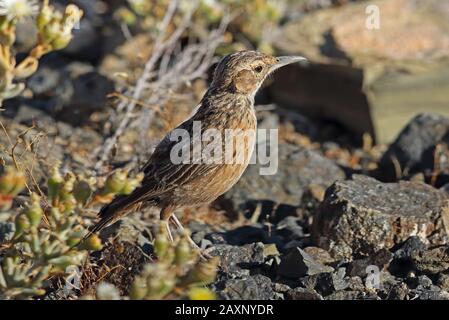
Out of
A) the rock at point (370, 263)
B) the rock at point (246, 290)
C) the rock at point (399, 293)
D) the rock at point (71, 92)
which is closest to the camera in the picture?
the rock at point (246, 290)

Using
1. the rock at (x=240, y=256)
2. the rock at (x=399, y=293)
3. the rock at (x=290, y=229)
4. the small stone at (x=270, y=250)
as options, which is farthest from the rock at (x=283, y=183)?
the rock at (x=399, y=293)

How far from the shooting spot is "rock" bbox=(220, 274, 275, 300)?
522cm

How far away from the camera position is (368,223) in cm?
616

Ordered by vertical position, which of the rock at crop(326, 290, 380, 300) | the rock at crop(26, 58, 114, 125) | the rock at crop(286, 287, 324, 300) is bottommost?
the rock at crop(326, 290, 380, 300)

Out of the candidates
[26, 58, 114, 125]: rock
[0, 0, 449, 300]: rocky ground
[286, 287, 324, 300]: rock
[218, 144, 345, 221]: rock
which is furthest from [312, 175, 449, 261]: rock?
[26, 58, 114, 125]: rock

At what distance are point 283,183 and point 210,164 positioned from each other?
1.99m

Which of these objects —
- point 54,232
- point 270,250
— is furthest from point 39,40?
point 270,250

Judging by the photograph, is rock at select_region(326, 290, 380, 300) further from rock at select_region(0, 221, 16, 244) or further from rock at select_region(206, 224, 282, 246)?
rock at select_region(0, 221, 16, 244)

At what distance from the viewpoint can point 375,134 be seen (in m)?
9.59

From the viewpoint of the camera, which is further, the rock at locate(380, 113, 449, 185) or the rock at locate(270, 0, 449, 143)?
the rock at locate(270, 0, 449, 143)

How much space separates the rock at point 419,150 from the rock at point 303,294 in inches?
119

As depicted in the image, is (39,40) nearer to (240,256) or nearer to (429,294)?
(240,256)

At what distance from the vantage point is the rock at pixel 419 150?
8094 millimetres

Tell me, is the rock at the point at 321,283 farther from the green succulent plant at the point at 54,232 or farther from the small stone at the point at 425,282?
the green succulent plant at the point at 54,232
